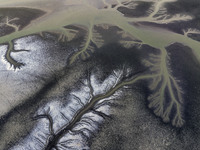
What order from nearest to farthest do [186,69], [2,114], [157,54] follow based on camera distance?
[2,114], [186,69], [157,54]

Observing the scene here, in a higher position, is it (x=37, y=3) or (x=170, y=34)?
(x=37, y=3)

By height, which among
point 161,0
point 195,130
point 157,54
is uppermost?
point 161,0

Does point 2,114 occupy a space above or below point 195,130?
above

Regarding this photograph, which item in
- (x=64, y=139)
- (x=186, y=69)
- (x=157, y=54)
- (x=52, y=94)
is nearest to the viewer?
(x=64, y=139)

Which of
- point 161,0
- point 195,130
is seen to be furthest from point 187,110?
point 161,0

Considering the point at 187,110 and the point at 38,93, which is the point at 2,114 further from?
the point at 187,110

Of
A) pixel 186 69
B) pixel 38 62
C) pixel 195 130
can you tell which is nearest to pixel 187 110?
pixel 195 130

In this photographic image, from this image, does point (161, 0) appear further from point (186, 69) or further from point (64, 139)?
point (64, 139)

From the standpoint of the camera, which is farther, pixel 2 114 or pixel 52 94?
pixel 52 94

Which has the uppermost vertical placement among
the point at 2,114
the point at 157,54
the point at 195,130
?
the point at 157,54
